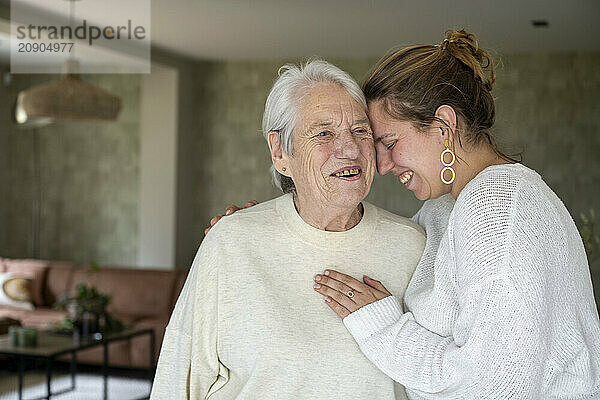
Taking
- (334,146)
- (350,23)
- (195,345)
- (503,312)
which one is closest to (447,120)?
(334,146)

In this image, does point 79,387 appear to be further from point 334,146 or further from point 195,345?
point 334,146

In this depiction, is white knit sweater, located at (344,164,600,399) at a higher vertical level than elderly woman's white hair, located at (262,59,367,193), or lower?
lower

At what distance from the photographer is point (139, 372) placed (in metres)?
6.70

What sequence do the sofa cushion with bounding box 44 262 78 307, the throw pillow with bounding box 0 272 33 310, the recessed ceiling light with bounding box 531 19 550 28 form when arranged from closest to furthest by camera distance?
the recessed ceiling light with bounding box 531 19 550 28, the throw pillow with bounding box 0 272 33 310, the sofa cushion with bounding box 44 262 78 307

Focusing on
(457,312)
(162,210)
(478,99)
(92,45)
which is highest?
(92,45)

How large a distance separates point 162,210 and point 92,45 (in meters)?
2.14

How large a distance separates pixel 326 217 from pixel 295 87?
342 mm

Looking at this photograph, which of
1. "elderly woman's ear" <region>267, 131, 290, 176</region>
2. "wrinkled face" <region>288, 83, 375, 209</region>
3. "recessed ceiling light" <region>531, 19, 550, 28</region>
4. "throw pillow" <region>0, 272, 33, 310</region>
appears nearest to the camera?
"wrinkled face" <region>288, 83, 375, 209</region>

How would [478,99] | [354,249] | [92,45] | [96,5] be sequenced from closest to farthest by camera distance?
1. [478,99]
2. [354,249]
3. [96,5]
4. [92,45]

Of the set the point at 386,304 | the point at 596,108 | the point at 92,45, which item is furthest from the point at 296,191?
the point at 596,108

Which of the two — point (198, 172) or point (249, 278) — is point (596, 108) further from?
point (249, 278)

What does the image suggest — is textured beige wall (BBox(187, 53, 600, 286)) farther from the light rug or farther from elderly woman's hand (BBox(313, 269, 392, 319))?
elderly woman's hand (BBox(313, 269, 392, 319))

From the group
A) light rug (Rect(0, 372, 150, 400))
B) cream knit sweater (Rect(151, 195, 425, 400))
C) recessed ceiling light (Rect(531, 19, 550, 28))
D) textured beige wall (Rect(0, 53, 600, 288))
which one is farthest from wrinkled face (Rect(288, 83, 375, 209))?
textured beige wall (Rect(0, 53, 600, 288))

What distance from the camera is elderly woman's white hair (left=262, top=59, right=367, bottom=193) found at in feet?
6.38
